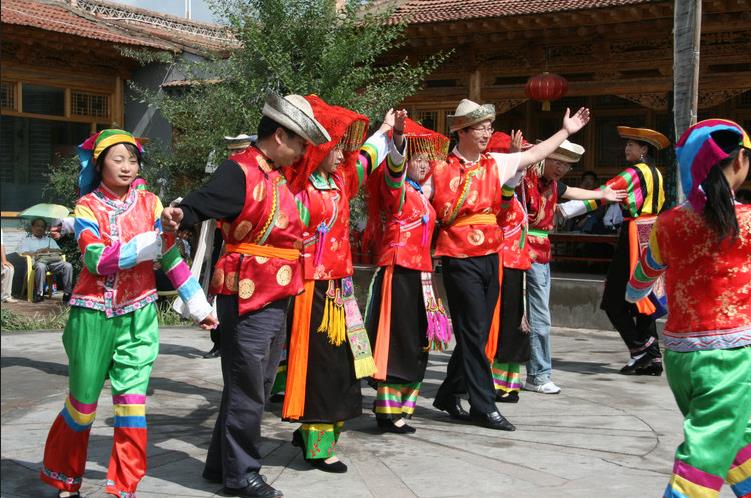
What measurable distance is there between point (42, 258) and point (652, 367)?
31.0 feet

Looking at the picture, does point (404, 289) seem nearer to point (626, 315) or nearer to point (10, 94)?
point (626, 315)

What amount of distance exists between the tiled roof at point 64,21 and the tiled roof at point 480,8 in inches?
217

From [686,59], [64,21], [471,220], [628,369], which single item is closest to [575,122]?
[471,220]

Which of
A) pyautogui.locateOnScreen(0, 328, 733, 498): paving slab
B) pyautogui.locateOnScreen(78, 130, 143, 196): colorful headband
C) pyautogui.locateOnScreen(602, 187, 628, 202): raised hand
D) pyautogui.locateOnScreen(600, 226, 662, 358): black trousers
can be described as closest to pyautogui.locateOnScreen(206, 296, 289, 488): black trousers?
pyautogui.locateOnScreen(0, 328, 733, 498): paving slab

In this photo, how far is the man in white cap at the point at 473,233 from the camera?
561 cm

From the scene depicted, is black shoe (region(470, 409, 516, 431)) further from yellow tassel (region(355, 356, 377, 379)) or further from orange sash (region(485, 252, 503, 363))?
yellow tassel (region(355, 356, 377, 379))

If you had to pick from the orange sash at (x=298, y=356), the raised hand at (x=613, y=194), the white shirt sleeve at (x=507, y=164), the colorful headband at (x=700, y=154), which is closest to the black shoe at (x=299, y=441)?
the orange sash at (x=298, y=356)

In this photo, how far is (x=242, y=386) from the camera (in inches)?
163

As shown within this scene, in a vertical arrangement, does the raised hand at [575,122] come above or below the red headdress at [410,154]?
above

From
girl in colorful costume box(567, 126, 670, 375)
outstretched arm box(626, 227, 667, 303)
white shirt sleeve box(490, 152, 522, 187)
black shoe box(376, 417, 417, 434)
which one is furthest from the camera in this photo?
girl in colorful costume box(567, 126, 670, 375)

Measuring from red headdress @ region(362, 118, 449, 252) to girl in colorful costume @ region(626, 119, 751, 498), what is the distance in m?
2.08

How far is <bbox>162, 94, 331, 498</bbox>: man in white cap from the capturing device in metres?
4.11

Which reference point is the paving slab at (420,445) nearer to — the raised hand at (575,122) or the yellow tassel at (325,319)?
the yellow tassel at (325,319)

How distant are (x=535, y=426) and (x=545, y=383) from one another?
1130 mm
